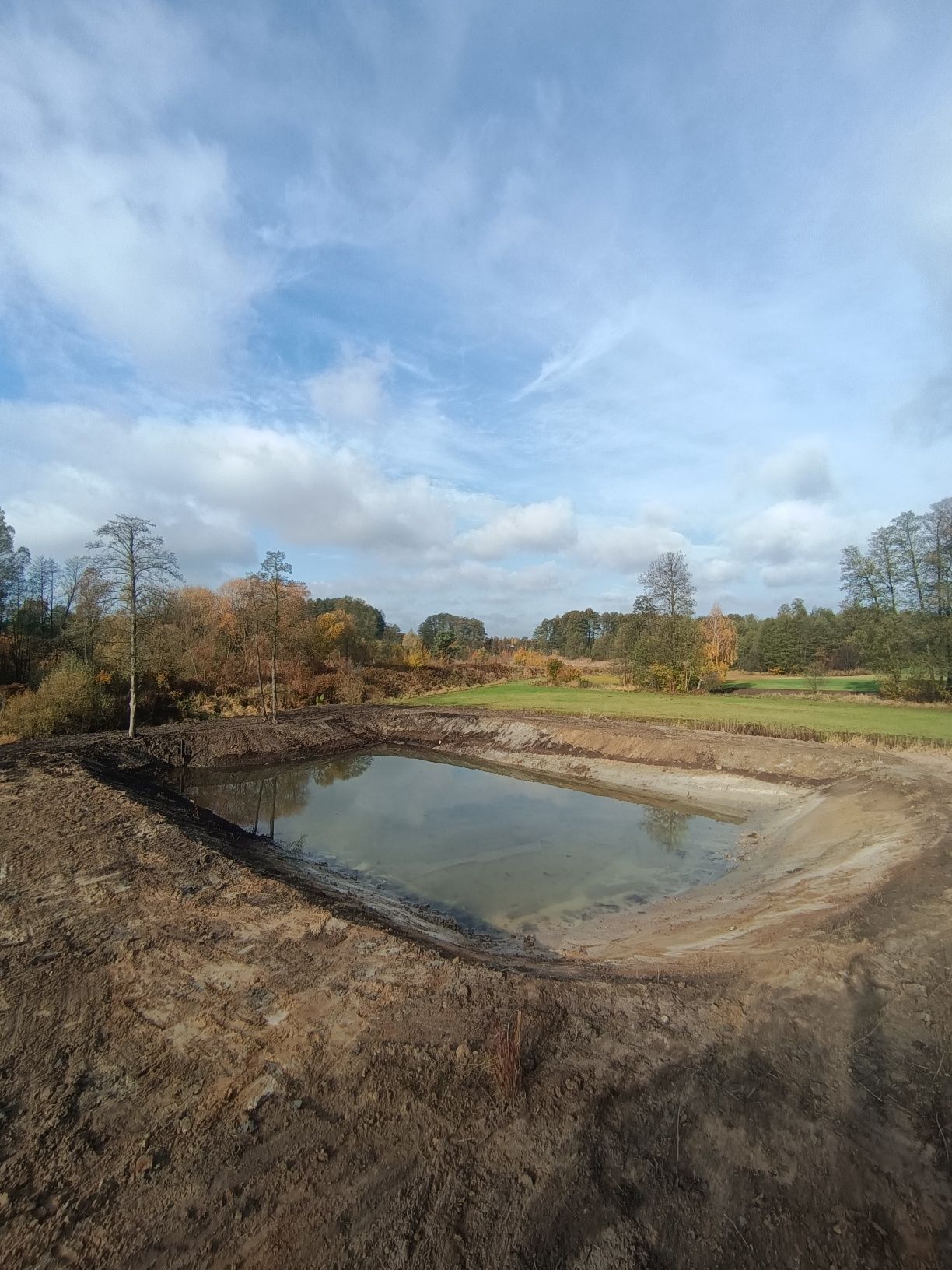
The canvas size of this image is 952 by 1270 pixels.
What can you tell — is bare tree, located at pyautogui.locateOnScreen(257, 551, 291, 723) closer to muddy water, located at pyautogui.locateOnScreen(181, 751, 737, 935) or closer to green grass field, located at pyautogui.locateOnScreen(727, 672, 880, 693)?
muddy water, located at pyautogui.locateOnScreen(181, 751, 737, 935)

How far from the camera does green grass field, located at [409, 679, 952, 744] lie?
22.6 meters

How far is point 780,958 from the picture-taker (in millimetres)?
6199

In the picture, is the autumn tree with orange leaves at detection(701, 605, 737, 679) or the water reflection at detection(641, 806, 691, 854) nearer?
the water reflection at detection(641, 806, 691, 854)

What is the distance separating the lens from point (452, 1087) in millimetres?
4098

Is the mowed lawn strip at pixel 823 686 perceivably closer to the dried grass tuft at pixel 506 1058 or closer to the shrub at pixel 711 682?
the shrub at pixel 711 682

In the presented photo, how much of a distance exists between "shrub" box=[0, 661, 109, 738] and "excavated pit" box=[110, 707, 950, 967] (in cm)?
341

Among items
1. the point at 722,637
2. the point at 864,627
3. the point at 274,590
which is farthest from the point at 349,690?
the point at 722,637

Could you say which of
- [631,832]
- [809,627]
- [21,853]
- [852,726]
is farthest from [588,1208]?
[809,627]

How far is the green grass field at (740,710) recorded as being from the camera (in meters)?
22.6

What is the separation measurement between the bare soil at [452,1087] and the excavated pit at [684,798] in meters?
0.40

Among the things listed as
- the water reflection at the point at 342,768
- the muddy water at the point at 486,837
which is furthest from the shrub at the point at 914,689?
the water reflection at the point at 342,768

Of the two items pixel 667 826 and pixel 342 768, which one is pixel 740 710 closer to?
pixel 667 826

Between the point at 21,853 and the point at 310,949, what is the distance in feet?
21.9

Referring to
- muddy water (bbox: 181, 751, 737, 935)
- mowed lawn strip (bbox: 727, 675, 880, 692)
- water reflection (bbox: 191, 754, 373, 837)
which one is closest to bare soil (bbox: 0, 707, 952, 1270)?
muddy water (bbox: 181, 751, 737, 935)
